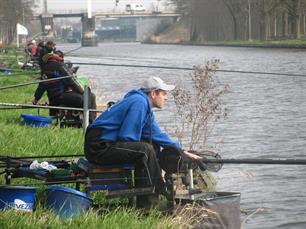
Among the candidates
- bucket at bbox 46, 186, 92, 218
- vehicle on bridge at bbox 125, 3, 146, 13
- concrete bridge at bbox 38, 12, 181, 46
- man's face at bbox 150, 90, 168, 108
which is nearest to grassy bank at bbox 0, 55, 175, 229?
bucket at bbox 46, 186, 92, 218

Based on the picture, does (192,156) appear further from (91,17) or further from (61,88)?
(91,17)

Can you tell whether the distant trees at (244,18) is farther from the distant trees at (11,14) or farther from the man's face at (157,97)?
the man's face at (157,97)

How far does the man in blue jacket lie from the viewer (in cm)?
942

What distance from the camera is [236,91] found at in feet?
112

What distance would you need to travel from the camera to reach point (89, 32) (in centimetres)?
16000

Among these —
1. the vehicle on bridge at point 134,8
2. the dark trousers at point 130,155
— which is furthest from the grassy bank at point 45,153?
the vehicle on bridge at point 134,8

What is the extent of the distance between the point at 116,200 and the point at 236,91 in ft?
78.9

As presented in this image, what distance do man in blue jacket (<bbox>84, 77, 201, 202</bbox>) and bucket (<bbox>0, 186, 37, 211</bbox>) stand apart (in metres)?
0.76

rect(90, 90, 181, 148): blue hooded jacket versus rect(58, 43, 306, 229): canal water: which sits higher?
rect(90, 90, 181, 148): blue hooded jacket

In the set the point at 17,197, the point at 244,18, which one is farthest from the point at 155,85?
the point at 244,18

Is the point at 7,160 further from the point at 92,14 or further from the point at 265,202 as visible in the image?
the point at 92,14

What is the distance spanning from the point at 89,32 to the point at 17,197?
151774mm

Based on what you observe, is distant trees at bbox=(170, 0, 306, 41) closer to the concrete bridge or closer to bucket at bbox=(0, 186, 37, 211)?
the concrete bridge

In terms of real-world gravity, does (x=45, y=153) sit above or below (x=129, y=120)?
below
